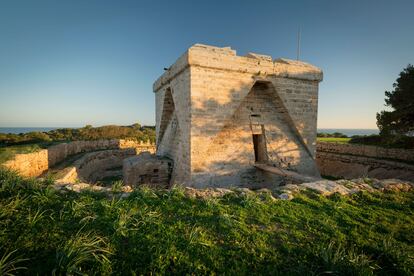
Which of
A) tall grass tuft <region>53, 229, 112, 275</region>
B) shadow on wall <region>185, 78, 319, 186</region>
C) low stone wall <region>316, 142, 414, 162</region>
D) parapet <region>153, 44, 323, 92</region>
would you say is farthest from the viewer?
low stone wall <region>316, 142, 414, 162</region>

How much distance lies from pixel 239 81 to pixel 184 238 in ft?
23.6

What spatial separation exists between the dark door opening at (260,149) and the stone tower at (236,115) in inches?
0.6

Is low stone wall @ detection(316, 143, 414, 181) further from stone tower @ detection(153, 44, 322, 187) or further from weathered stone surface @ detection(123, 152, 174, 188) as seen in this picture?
weathered stone surface @ detection(123, 152, 174, 188)

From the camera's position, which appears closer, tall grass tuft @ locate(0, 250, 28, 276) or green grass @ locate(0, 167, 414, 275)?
tall grass tuft @ locate(0, 250, 28, 276)

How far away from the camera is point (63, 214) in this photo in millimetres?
3396

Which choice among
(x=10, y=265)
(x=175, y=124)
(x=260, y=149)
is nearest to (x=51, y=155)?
(x=175, y=124)

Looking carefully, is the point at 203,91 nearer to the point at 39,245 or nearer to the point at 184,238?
the point at 184,238

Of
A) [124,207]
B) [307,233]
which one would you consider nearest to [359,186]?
[307,233]

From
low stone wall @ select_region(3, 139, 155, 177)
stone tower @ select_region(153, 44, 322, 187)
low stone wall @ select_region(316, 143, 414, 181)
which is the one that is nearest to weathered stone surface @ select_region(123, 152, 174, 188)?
stone tower @ select_region(153, 44, 322, 187)

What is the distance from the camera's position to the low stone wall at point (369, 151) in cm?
1219

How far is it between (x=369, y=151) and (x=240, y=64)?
12651 mm

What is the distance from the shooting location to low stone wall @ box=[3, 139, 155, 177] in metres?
7.50

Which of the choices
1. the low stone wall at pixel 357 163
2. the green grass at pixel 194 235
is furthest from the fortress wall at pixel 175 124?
the low stone wall at pixel 357 163

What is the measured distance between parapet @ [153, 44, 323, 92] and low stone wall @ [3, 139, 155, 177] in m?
7.16
